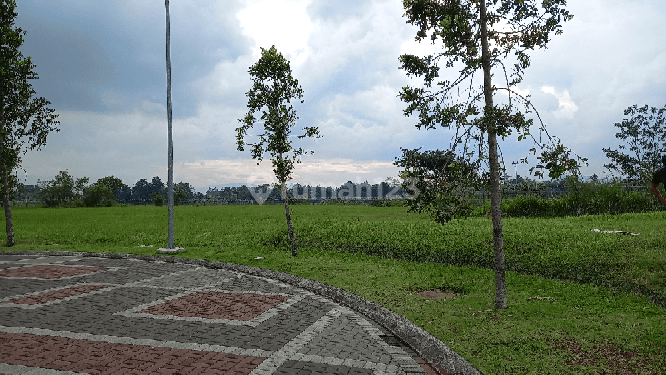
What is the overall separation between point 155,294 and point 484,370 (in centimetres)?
659

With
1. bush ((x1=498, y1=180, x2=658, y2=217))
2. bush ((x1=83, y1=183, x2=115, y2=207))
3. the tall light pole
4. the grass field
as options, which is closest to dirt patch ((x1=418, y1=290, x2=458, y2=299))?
the grass field

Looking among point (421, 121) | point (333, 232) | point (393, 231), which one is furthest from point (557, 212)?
point (421, 121)

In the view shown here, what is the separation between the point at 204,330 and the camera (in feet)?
20.8

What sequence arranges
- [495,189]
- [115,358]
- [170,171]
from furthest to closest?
[170,171], [495,189], [115,358]

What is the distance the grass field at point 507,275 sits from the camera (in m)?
5.36

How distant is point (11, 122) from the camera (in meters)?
18.2

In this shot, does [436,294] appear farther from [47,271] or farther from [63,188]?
[63,188]

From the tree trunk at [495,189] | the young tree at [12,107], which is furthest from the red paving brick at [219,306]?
the young tree at [12,107]

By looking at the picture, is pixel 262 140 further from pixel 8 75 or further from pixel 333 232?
pixel 8 75

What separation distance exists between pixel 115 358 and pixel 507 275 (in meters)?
7.74

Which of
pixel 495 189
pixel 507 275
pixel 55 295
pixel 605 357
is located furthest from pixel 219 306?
pixel 507 275

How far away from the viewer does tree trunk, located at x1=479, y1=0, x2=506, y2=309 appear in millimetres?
7125

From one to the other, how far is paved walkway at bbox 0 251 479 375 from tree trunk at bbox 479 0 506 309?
1772 millimetres

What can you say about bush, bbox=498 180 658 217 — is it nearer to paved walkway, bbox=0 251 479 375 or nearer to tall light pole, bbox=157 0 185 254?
paved walkway, bbox=0 251 479 375
